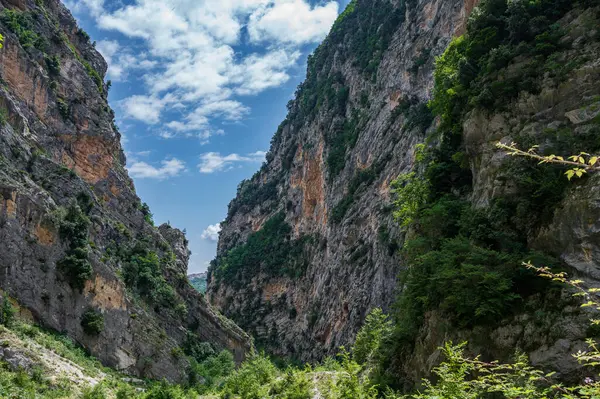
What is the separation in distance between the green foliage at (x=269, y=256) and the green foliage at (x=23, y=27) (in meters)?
42.4

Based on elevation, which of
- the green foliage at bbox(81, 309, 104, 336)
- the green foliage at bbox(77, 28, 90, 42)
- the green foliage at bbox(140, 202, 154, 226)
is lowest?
the green foliage at bbox(81, 309, 104, 336)

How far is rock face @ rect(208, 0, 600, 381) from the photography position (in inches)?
487

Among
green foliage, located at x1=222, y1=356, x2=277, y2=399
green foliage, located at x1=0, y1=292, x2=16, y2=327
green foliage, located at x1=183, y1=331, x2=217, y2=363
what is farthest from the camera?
green foliage, located at x1=183, y1=331, x2=217, y2=363

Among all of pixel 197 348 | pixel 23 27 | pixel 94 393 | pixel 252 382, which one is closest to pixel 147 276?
pixel 197 348

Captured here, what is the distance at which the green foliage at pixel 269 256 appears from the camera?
69.8 m

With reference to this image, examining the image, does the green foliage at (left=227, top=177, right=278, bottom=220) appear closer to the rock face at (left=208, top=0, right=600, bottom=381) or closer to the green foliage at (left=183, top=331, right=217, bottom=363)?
the rock face at (left=208, top=0, right=600, bottom=381)

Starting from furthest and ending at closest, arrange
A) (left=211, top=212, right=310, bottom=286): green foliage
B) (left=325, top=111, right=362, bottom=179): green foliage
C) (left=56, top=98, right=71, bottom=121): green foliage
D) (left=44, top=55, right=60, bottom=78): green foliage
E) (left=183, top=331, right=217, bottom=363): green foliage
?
1. (left=211, top=212, right=310, bottom=286): green foliage
2. (left=325, top=111, right=362, bottom=179): green foliage
3. (left=44, top=55, right=60, bottom=78): green foliage
4. (left=56, top=98, right=71, bottom=121): green foliage
5. (left=183, top=331, right=217, bottom=363): green foliage

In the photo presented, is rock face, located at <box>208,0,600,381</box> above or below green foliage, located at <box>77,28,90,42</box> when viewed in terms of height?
below

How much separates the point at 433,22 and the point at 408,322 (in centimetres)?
3868

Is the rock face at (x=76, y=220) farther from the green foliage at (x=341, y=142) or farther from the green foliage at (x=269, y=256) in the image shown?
the green foliage at (x=341, y=142)

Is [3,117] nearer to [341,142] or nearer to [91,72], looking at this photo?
[91,72]

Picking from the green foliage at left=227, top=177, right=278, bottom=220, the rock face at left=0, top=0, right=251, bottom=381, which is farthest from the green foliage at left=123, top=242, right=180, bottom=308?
the green foliage at left=227, top=177, right=278, bottom=220

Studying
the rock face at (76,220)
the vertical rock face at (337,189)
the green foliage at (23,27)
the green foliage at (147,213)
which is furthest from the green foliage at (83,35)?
the vertical rock face at (337,189)

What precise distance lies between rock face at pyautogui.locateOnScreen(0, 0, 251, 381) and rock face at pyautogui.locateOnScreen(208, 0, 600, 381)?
16.0m
